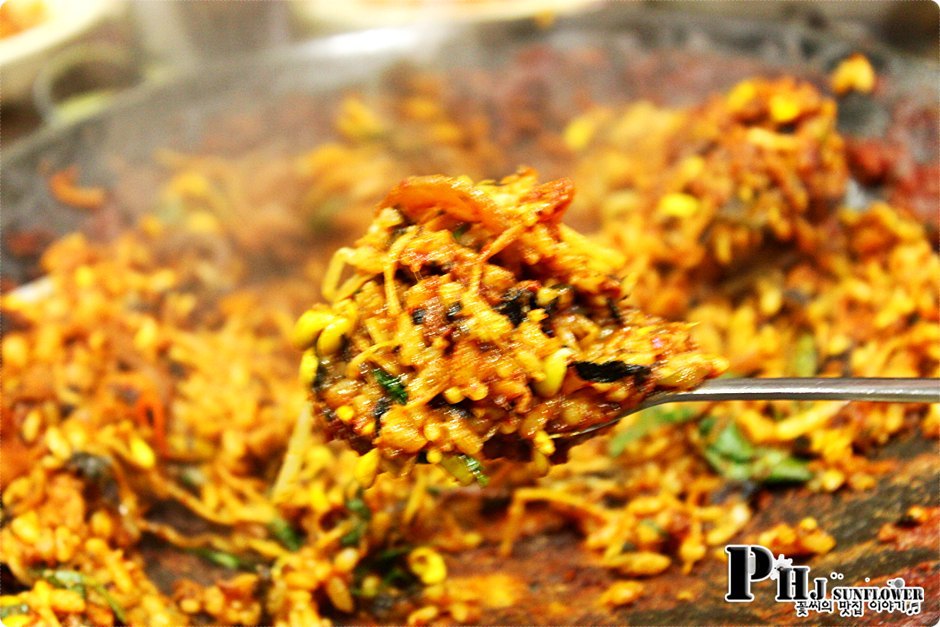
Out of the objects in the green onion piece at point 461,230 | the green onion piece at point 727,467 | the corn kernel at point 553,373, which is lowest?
the green onion piece at point 727,467

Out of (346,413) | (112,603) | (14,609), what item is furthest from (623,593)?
(14,609)

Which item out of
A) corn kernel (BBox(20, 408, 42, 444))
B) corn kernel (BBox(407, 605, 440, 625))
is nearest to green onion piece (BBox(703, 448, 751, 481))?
corn kernel (BBox(407, 605, 440, 625))

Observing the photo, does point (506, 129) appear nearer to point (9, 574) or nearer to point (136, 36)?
point (136, 36)

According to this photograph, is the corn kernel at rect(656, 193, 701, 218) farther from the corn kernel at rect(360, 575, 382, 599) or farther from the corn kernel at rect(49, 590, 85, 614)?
the corn kernel at rect(49, 590, 85, 614)

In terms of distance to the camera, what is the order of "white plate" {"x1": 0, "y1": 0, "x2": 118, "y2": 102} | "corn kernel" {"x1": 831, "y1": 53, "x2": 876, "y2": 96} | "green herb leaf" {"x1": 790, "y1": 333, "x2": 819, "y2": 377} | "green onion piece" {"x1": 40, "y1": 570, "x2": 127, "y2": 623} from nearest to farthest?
1. "green onion piece" {"x1": 40, "y1": 570, "x2": 127, "y2": 623}
2. "green herb leaf" {"x1": 790, "y1": 333, "x2": 819, "y2": 377}
3. "corn kernel" {"x1": 831, "y1": 53, "x2": 876, "y2": 96}
4. "white plate" {"x1": 0, "y1": 0, "x2": 118, "y2": 102}

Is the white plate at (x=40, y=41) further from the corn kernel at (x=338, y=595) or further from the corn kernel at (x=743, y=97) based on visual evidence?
the corn kernel at (x=743, y=97)

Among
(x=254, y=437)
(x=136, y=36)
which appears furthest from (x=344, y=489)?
(x=136, y=36)

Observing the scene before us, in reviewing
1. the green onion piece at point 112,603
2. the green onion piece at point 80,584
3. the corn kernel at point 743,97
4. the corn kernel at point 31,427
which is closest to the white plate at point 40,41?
the corn kernel at point 31,427
